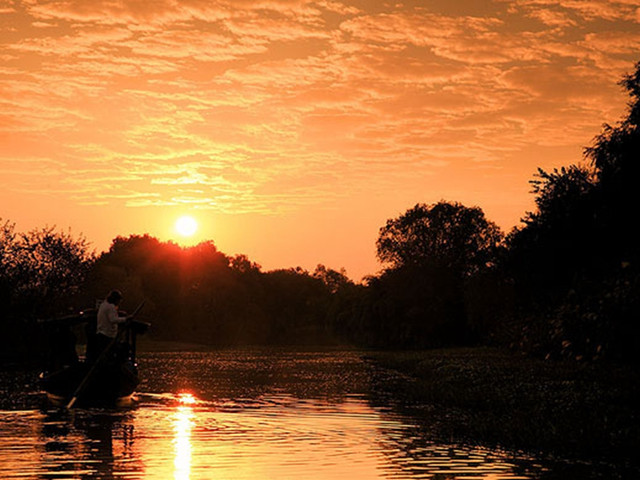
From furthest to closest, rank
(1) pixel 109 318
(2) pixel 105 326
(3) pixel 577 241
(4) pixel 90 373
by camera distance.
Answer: (3) pixel 577 241 → (2) pixel 105 326 → (1) pixel 109 318 → (4) pixel 90 373

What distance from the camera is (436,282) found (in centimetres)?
9900

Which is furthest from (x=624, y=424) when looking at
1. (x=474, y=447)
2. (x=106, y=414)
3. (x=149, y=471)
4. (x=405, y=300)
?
(x=405, y=300)

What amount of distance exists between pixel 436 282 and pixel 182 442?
8301 centimetres

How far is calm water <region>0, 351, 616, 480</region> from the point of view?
46.0 feet

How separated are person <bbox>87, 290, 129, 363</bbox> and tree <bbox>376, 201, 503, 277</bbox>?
76.7 metres

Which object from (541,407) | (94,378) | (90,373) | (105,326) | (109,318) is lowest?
(541,407)

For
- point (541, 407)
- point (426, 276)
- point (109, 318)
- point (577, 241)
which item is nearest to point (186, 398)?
point (109, 318)

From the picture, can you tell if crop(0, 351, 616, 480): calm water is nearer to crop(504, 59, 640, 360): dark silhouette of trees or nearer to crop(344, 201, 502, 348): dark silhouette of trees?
crop(504, 59, 640, 360): dark silhouette of trees

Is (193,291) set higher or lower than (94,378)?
higher

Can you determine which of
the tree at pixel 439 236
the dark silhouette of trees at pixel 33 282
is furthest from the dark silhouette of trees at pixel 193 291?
the dark silhouette of trees at pixel 33 282

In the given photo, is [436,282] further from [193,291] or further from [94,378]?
[94,378]

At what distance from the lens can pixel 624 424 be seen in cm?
1795

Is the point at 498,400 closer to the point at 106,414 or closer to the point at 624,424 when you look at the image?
the point at 624,424

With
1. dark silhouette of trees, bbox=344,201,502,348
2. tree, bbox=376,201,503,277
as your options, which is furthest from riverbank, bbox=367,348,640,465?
tree, bbox=376,201,503,277
